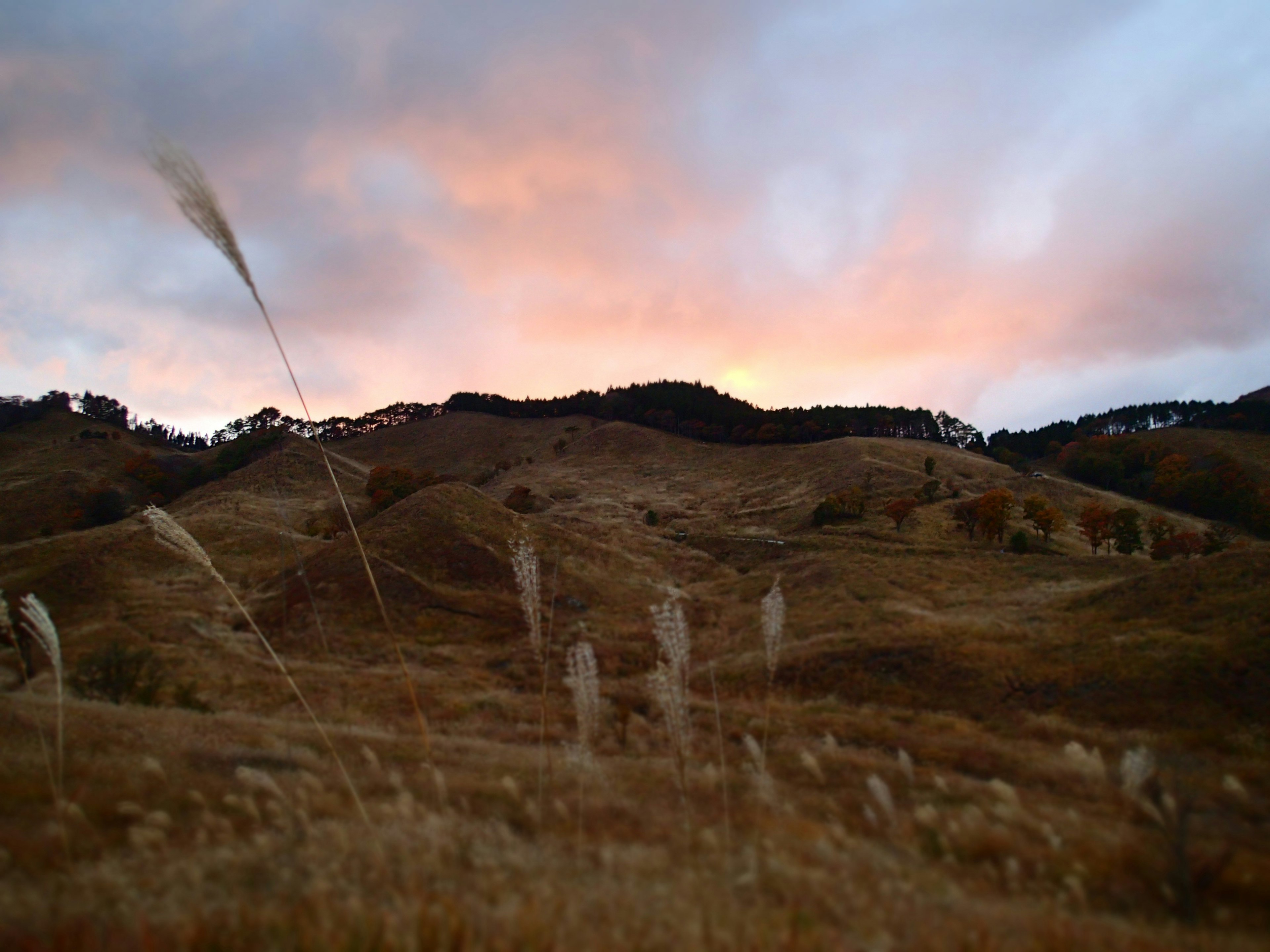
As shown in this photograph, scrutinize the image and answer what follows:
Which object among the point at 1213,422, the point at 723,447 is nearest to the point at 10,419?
the point at 723,447

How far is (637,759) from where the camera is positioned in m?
15.7

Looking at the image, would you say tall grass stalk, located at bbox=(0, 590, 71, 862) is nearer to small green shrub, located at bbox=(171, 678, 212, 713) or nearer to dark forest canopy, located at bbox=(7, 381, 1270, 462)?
small green shrub, located at bbox=(171, 678, 212, 713)

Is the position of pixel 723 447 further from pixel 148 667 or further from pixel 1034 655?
pixel 148 667

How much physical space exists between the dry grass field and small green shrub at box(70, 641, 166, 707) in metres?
0.78

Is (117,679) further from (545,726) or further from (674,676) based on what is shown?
(674,676)

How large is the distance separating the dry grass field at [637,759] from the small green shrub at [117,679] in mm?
776

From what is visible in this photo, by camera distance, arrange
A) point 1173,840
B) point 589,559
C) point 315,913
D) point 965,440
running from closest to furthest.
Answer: point 315,913
point 1173,840
point 589,559
point 965,440

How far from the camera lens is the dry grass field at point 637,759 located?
656cm

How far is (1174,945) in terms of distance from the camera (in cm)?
661

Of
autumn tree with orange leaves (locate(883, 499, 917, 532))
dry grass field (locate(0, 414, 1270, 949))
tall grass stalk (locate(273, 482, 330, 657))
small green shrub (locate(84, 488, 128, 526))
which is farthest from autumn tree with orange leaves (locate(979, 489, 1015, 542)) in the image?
small green shrub (locate(84, 488, 128, 526))

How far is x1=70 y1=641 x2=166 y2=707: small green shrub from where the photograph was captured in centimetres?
2017

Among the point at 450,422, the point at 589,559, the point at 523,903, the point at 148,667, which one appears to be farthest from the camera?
the point at 450,422

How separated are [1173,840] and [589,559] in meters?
46.5

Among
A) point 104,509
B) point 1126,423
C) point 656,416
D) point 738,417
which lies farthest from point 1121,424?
point 104,509
